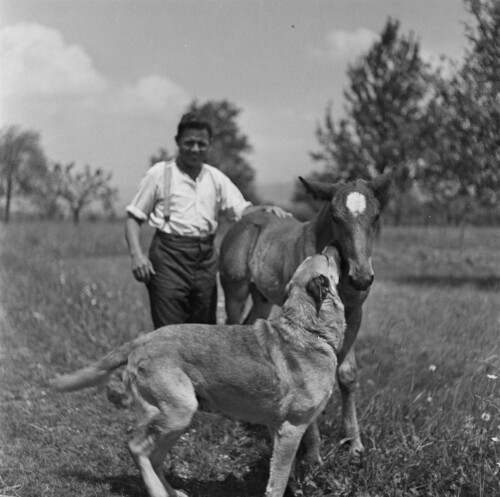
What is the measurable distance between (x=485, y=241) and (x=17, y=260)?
18.3 m

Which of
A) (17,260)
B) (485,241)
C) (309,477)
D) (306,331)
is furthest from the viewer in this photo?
(485,241)

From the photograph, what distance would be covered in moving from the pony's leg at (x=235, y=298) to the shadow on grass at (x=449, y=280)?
7977 millimetres

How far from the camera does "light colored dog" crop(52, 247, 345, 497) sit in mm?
4363

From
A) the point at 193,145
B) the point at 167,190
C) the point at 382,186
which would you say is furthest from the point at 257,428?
the point at 193,145

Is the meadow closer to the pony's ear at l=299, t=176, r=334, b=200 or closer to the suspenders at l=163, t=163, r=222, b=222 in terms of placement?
the pony's ear at l=299, t=176, r=334, b=200

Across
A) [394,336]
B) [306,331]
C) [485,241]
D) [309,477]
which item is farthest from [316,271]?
[485,241]

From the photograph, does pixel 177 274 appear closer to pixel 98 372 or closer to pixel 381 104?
pixel 98 372

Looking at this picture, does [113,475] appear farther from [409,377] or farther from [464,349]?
[464,349]

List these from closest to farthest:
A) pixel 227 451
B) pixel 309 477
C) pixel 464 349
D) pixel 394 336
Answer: pixel 309 477, pixel 227 451, pixel 464 349, pixel 394 336

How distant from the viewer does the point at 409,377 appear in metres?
6.48

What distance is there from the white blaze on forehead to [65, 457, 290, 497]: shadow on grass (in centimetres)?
227

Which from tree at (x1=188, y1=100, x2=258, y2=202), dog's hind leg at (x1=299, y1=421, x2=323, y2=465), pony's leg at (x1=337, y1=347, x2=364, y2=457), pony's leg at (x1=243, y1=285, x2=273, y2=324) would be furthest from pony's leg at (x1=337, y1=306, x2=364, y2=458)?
tree at (x1=188, y1=100, x2=258, y2=202)

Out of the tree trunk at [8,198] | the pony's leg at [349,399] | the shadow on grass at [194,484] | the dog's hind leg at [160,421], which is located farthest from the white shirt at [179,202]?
the tree trunk at [8,198]

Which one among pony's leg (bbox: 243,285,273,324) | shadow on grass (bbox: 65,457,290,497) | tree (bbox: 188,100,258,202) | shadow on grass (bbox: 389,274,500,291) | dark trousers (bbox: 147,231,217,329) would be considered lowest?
Answer: shadow on grass (bbox: 65,457,290,497)
